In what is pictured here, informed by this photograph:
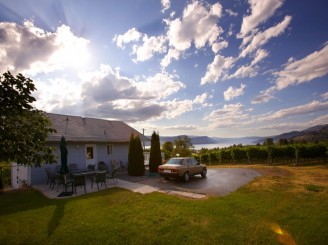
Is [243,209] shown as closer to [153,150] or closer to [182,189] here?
[182,189]

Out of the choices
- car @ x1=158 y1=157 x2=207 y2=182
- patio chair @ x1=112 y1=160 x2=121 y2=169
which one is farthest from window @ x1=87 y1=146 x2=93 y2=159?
car @ x1=158 y1=157 x2=207 y2=182

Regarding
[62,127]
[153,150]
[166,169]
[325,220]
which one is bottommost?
[325,220]

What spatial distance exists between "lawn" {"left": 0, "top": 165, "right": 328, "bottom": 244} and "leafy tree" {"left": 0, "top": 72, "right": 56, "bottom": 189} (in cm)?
320

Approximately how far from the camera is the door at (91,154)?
19.2 m

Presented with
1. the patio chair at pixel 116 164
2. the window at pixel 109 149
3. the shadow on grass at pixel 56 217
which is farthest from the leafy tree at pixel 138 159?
the shadow on grass at pixel 56 217

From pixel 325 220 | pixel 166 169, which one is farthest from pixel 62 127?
pixel 325 220

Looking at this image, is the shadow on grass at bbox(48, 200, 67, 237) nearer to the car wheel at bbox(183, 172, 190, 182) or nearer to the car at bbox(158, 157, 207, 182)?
the car at bbox(158, 157, 207, 182)

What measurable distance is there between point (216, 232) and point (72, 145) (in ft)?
49.6

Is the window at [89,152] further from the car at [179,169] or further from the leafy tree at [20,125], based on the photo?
the leafy tree at [20,125]

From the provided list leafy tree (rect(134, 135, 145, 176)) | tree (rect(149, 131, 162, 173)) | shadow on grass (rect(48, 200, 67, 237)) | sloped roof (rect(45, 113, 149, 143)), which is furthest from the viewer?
tree (rect(149, 131, 162, 173))

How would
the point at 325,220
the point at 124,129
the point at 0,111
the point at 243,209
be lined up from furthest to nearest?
the point at 124,129
the point at 243,209
the point at 325,220
the point at 0,111

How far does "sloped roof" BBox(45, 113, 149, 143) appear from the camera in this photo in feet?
58.3

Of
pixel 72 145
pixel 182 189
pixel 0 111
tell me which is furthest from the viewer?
pixel 72 145

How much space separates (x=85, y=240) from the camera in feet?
19.6
